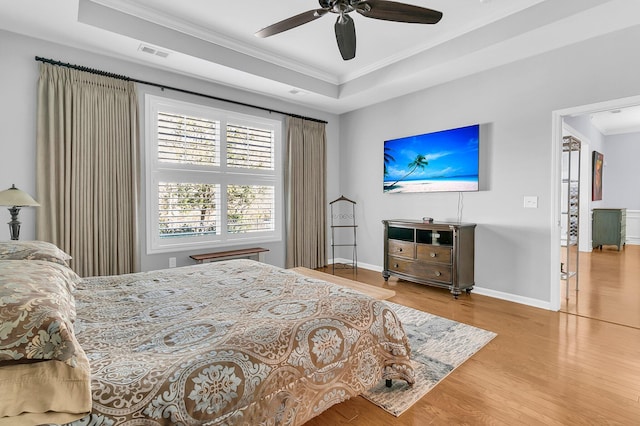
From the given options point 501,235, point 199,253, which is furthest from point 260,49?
point 501,235

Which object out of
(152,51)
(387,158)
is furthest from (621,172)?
(152,51)

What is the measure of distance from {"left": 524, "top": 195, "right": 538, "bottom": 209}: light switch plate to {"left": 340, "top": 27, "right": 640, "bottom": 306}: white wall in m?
0.04

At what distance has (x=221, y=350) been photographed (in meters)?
1.29

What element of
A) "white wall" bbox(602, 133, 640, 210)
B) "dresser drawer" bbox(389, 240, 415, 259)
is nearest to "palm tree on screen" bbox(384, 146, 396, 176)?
"dresser drawer" bbox(389, 240, 415, 259)

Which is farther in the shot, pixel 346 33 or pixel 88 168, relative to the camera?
pixel 88 168

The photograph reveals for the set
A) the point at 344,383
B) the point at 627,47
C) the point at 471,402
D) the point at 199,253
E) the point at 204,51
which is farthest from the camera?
the point at 199,253

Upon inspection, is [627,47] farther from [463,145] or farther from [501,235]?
[501,235]

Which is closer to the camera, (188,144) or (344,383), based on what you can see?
(344,383)

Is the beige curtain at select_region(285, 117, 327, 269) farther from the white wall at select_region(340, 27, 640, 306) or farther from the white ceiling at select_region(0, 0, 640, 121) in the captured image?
the white wall at select_region(340, 27, 640, 306)

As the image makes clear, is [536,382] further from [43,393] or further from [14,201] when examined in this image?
[14,201]

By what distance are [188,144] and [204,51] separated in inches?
45.3

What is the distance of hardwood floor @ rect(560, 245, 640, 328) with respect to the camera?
3.33 m

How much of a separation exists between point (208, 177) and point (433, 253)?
3126mm

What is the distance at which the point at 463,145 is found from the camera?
13.8ft
